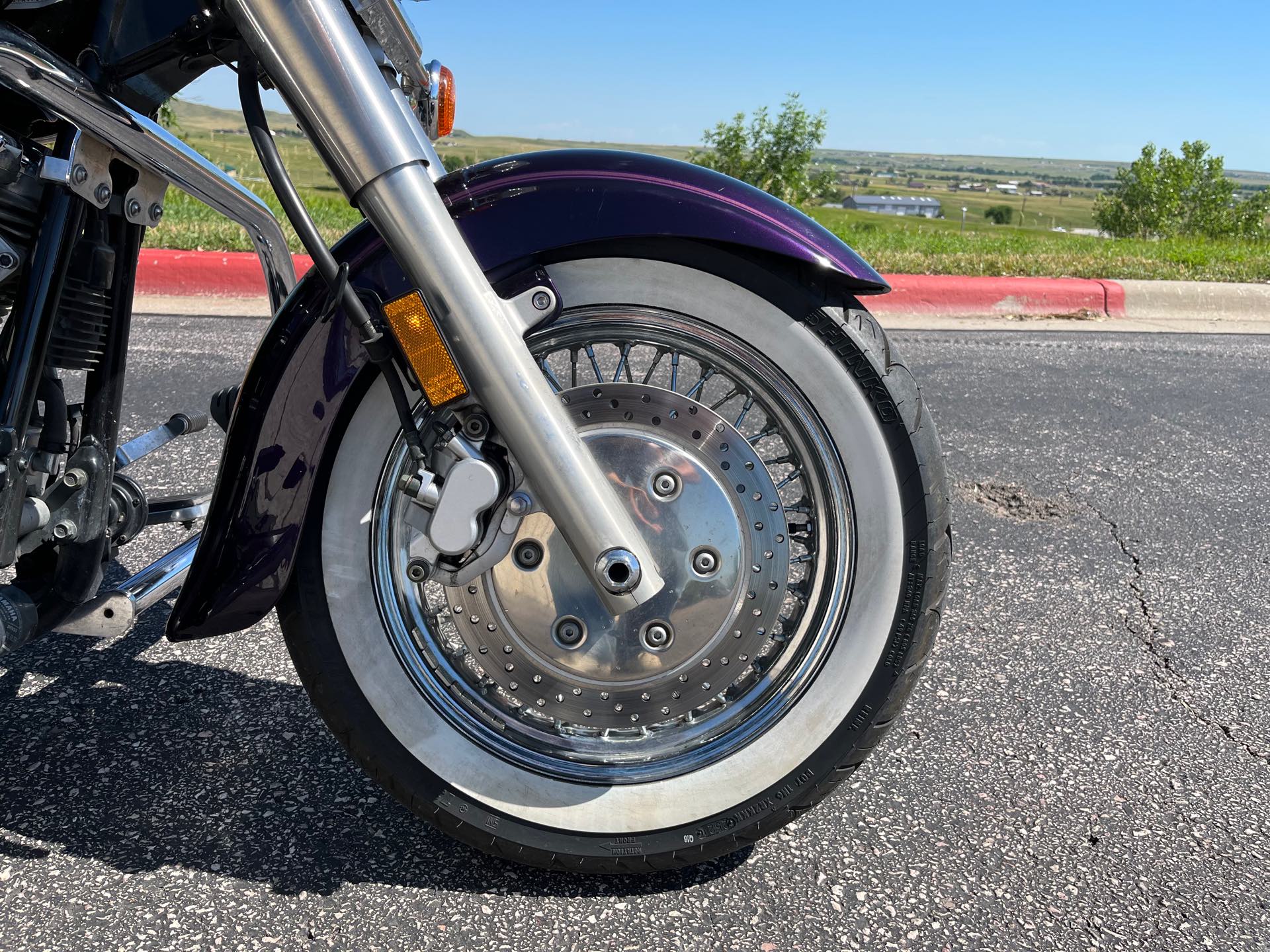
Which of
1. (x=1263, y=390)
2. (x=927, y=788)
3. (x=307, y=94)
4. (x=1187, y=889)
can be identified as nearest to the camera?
(x=307, y=94)

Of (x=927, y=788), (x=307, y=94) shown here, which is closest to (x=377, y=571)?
(x=307, y=94)

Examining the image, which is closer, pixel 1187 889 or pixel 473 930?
pixel 473 930

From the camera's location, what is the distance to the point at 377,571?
1613mm

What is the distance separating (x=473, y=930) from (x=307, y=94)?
1.20 metres

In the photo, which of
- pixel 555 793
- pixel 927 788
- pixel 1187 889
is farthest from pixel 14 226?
pixel 1187 889

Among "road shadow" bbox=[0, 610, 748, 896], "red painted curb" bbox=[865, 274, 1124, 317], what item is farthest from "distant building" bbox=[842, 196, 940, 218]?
"road shadow" bbox=[0, 610, 748, 896]

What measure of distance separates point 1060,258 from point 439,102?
7.44 m

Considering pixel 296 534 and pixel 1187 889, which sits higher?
pixel 296 534

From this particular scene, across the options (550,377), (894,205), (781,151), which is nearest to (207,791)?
(550,377)

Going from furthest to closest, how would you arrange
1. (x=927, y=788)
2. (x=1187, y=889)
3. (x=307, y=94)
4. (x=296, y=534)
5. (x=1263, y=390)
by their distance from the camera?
(x=1263, y=390)
(x=927, y=788)
(x=1187, y=889)
(x=296, y=534)
(x=307, y=94)

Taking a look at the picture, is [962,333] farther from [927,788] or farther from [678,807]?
[678,807]

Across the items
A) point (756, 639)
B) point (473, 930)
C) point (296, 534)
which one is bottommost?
point (473, 930)

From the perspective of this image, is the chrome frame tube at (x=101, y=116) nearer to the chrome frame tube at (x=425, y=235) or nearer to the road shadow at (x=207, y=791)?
the chrome frame tube at (x=425, y=235)

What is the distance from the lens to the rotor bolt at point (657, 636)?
1.64m
